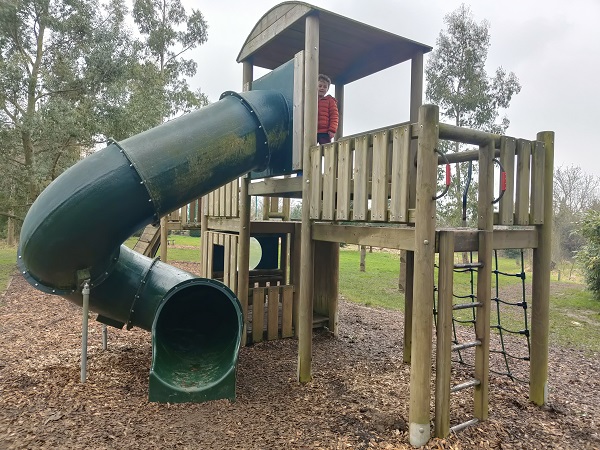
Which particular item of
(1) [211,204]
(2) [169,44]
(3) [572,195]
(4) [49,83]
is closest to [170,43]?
(2) [169,44]

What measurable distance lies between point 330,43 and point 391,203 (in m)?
3.04

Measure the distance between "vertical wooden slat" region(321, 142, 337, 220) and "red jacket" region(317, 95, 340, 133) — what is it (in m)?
1.31

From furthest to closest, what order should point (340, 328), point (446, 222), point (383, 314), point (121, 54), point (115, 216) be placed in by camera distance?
point (446, 222) → point (121, 54) → point (383, 314) → point (340, 328) → point (115, 216)

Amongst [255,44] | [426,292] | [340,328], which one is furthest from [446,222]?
[426,292]

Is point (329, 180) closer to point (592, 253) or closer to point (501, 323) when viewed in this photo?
point (501, 323)

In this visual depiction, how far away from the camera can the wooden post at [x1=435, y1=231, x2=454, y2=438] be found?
128 inches

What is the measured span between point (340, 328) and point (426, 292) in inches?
165

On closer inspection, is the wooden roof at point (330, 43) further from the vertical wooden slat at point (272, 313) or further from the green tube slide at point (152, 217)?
the vertical wooden slat at point (272, 313)

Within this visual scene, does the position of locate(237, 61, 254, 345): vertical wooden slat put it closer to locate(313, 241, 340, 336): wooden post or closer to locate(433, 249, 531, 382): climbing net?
locate(313, 241, 340, 336): wooden post

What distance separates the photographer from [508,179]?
381 cm

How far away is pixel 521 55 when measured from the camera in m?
17.2

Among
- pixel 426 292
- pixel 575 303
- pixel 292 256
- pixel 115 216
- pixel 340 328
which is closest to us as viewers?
pixel 426 292

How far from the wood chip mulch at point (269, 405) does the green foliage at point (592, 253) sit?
5.41 metres

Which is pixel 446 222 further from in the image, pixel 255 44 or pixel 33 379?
pixel 33 379
